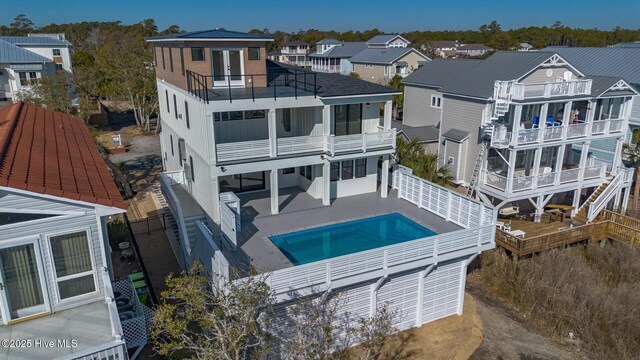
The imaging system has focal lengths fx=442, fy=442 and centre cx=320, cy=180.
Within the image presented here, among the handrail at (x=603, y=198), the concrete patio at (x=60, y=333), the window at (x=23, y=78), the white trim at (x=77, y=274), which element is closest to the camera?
the concrete patio at (x=60, y=333)

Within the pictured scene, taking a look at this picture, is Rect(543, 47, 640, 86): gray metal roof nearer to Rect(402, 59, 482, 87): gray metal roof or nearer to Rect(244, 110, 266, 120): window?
Rect(402, 59, 482, 87): gray metal roof

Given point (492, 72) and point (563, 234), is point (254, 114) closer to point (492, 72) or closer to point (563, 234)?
point (492, 72)

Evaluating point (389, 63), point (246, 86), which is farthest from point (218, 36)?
point (389, 63)

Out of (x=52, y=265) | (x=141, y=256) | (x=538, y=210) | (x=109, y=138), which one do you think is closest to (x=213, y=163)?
(x=141, y=256)

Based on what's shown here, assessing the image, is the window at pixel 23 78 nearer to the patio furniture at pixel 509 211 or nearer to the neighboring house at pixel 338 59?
the neighboring house at pixel 338 59

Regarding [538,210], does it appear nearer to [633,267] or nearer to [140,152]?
[633,267]

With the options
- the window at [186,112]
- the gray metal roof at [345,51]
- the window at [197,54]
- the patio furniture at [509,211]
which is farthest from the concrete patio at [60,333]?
the gray metal roof at [345,51]
